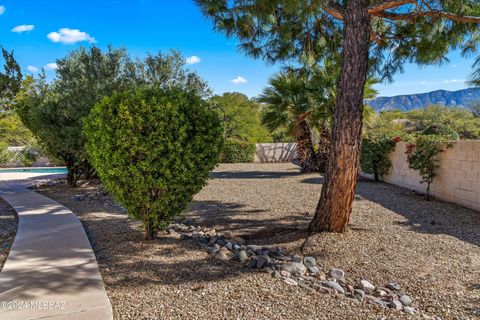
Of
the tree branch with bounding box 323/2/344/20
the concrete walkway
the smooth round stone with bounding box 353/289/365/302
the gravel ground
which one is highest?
the tree branch with bounding box 323/2/344/20

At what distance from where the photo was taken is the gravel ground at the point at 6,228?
411 cm

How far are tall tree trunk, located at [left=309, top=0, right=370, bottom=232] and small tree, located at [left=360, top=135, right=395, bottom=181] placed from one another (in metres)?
6.72

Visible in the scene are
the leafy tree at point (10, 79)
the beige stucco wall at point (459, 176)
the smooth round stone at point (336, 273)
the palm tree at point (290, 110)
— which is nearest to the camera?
the smooth round stone at point (336, 273)

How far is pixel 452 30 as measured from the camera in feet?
20.7

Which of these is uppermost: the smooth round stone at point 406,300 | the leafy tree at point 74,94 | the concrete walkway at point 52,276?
the leafy tree at point 74,94

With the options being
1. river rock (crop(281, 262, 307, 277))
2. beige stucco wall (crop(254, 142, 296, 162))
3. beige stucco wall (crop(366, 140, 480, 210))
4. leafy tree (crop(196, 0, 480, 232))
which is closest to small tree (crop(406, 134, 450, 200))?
beige stucco wall (crop(366, 140, 480, 210))

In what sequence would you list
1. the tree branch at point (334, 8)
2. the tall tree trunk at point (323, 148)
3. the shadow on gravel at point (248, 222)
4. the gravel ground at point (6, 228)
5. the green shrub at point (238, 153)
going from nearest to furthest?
the gravel ground at point (6, 228)
the shadow on gravel at point (248, 222)
the tree branch at point (334, 8)
the tall tree trunk at point (323, 148)
the green shrub at point (238, 153)

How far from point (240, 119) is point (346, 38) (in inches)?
732

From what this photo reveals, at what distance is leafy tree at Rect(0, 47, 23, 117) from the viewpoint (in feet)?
37.1

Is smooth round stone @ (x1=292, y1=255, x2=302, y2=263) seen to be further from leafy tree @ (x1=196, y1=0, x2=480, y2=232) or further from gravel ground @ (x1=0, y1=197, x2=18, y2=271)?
gravel ground @ (x1=0, y1=197, x2=18, y2=271)

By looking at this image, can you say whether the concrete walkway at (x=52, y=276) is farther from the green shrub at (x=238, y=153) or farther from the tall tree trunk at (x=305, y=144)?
the green shrub at (x=238, y=153)

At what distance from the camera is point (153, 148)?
13.1ft

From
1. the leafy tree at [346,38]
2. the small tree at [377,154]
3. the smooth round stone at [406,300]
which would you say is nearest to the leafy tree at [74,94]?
the leafy tree at [346,38]

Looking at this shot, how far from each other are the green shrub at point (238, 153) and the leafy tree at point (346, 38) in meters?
11.9
